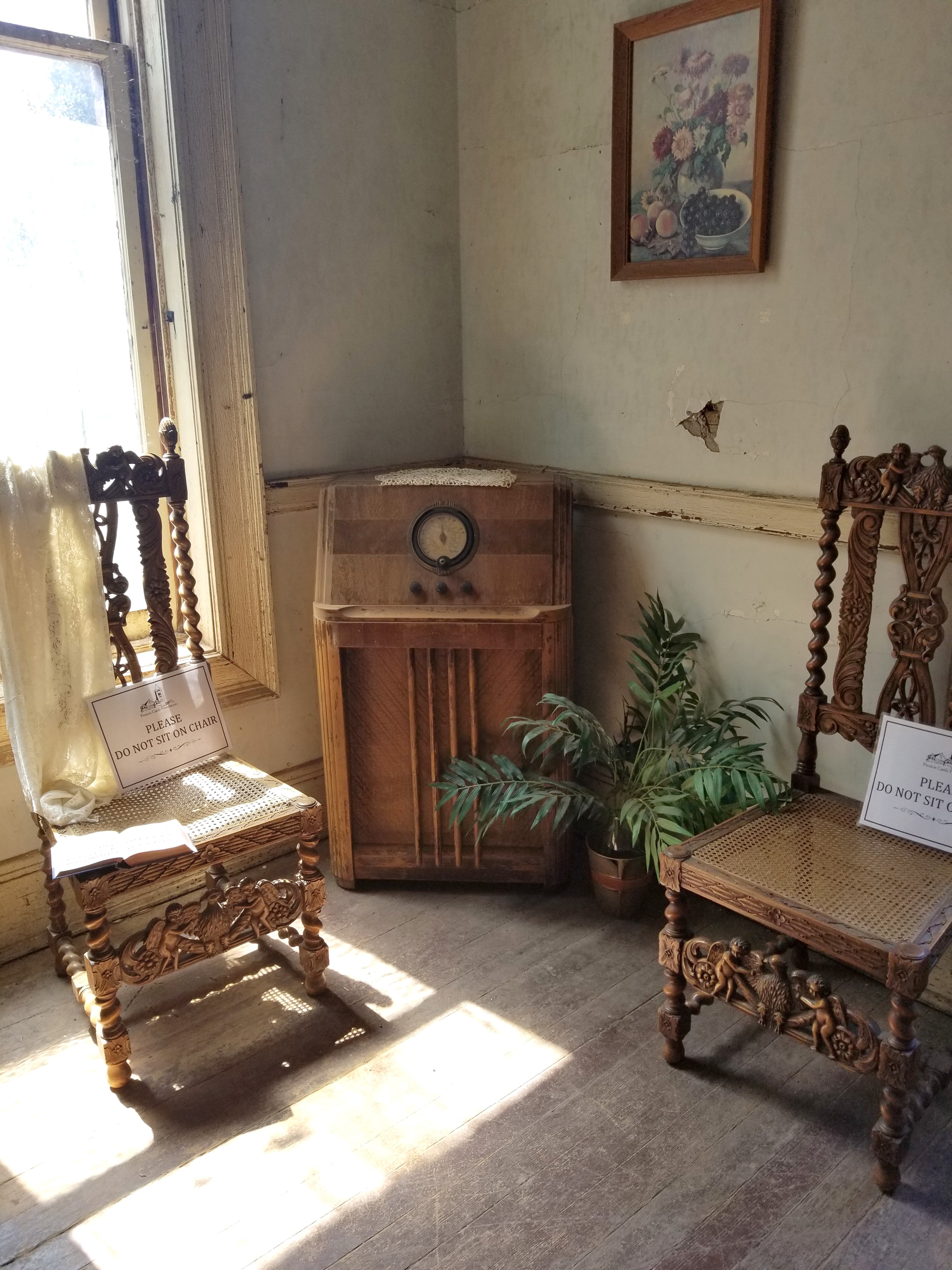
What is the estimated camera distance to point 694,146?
2.37 m

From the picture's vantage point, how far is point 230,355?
8.82 feet

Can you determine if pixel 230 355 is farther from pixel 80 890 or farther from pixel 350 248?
pixel 80 890

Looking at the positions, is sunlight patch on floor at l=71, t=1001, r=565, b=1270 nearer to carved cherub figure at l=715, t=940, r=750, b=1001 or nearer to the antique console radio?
carved cherub figure at l=715, t=940, r=750, b=1001

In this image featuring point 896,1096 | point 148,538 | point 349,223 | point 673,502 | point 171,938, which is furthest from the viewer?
point 349,223

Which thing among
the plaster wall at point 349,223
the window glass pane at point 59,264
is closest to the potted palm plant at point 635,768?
the plaster wall at point 349,223

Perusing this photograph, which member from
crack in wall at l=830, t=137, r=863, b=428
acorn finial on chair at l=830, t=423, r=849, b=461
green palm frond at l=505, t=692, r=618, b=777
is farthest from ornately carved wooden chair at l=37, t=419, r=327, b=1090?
crack in wall at l=830, t=137, r=863, b=428

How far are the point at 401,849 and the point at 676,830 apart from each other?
827 millimetres

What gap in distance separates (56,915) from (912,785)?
1.94m

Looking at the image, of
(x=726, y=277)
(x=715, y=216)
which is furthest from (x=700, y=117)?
(x=726, y=277)

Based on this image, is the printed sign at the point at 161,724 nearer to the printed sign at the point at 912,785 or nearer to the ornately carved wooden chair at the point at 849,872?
the ornately carved wooden chair at the point at 849,872

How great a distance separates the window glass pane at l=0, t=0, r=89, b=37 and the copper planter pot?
7.80ft

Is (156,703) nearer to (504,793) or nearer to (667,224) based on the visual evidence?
(504,793)

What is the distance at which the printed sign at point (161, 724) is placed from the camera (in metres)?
2.26

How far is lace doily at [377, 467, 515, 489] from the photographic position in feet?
8.70
